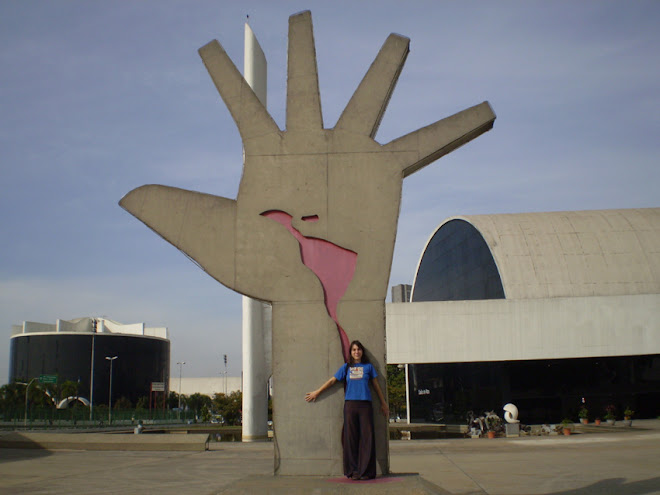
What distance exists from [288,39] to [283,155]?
1702 millimetres

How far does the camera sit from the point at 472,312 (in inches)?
1262

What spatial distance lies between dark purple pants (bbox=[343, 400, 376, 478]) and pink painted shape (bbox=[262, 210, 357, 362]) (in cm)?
105

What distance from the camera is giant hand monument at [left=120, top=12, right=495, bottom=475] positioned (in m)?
7.94

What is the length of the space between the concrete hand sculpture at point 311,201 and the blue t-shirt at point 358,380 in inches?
27.9

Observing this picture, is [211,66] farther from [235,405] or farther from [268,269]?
[235,405]

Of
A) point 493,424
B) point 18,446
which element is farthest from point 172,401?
point 18,446

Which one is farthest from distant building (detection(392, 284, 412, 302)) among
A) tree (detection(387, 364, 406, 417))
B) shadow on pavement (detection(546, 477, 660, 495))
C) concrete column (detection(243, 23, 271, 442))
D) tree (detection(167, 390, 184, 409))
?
shadow on pavement (detection(546, 477, 660, 495))

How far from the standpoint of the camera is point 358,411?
7.69 m

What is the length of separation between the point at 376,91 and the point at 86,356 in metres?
101

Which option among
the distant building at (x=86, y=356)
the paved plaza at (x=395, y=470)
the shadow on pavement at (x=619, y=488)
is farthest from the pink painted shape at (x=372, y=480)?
the distant building at (x=86, y=356)

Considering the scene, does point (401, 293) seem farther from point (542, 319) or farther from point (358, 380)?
point (358, 380)

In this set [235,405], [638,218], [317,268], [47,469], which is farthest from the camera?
[235,405]

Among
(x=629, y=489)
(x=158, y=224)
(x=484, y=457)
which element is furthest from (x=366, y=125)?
(x=484, y=457)

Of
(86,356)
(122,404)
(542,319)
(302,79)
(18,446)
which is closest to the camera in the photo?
(302,79)
